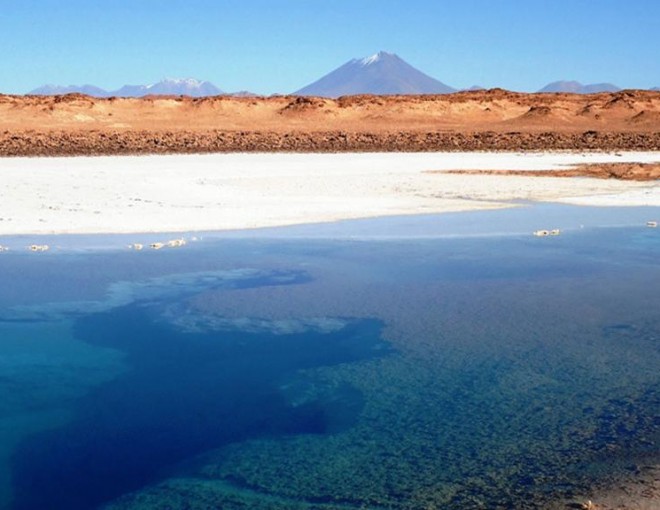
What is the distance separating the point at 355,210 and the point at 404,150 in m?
A: 19.7

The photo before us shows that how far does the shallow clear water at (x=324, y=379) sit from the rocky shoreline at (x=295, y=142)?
24.0m

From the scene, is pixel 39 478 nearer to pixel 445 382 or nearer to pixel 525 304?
pixel 445 382

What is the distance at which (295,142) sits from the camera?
3647 centimetres

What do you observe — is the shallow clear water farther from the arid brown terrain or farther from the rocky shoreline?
the arid brown terrain

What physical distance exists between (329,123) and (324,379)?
4504 cm

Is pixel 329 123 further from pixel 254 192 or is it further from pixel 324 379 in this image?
pixel 324 379

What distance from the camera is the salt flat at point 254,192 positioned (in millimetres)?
13219

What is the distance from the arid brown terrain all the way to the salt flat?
333 inches

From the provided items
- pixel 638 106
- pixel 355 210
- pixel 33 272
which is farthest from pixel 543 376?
pixel 638 106

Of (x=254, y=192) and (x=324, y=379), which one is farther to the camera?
(x=254, y=192)

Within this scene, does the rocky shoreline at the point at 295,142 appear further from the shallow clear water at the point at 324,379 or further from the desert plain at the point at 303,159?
the shallow clear water at the point at 324,379

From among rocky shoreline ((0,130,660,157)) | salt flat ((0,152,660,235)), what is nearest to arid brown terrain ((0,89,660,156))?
rocky shoreline ((0,130,660,157))

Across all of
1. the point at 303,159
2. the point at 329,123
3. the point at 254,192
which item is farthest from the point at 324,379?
the point at 329,123

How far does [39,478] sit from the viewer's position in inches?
179
